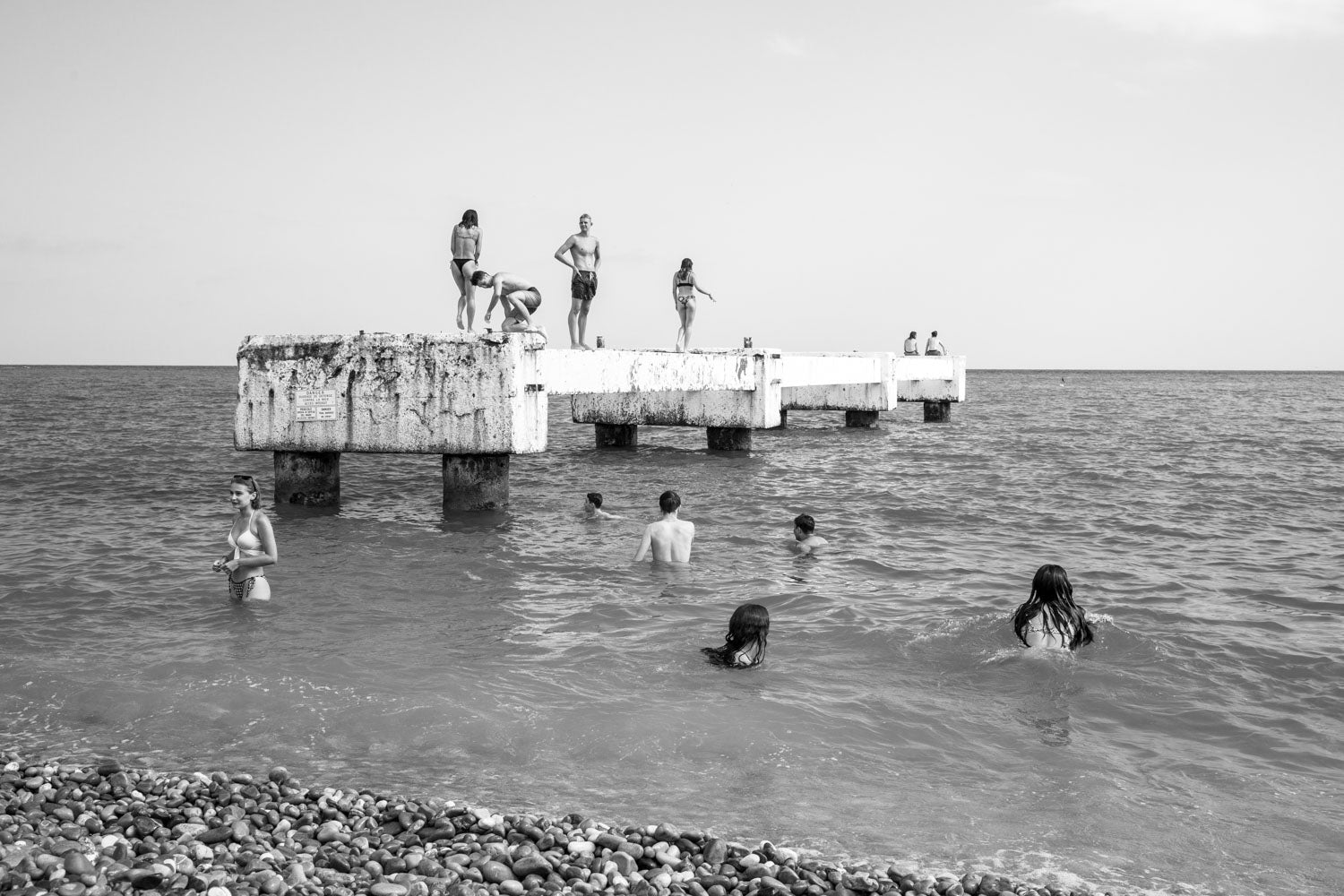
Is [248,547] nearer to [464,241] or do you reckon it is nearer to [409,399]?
[409,399]

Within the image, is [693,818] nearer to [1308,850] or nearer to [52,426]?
[1308,850]

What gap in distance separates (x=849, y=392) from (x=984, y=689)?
25.7m

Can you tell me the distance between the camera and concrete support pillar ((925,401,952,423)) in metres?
39.6

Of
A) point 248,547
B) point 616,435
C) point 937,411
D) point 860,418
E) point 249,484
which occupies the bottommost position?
point 248,547

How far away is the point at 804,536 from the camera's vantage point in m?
12.6

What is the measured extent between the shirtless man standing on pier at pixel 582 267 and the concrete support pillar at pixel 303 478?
3827 mm

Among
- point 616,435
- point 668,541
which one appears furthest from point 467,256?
point 616,435

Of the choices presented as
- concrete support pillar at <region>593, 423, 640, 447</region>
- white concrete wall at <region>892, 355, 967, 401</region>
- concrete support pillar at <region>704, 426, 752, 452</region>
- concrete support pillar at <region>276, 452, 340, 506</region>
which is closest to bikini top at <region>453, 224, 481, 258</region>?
concrete support pillar at <region>276, 452, 340, 506</region>

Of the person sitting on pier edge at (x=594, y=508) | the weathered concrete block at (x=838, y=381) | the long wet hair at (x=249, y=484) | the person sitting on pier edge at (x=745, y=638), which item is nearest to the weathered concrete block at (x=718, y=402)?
the weathered concrete block at (x=838, y=381)

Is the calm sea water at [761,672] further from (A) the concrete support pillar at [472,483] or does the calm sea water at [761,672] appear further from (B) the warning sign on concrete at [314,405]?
(B) the warning sign on concrete at [314,405]

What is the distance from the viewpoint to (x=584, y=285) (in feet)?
53.1

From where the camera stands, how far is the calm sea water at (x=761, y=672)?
5.50 m

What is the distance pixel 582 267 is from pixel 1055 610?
9708 millimetres

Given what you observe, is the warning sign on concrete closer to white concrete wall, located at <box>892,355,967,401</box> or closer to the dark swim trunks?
the dark swim trunks
